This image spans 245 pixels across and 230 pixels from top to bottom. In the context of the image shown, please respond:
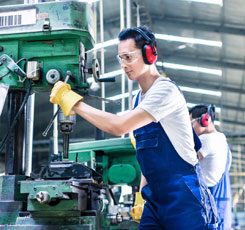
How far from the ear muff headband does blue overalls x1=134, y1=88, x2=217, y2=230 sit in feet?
0.67

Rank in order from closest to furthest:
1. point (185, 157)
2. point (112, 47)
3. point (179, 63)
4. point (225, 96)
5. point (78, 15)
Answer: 1. point (185, 157)
2. point (78, 15)
3. point (112, 47)
4. point (179, 63)
5. point (225, 96)

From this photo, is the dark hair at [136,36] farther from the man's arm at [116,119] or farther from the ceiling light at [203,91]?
the ceiling light at [203,91]

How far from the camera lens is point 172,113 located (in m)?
1.33

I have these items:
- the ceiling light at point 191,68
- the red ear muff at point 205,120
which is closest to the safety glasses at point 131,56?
the red ear muff at point 205,120

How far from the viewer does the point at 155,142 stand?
4.27 ft

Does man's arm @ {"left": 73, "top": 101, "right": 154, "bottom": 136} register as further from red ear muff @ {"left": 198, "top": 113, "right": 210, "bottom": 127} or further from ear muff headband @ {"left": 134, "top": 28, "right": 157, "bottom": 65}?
red ear muff @ {"left": 198, "top": 113, "right": 210, "bottom": 127}

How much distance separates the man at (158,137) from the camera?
124cm

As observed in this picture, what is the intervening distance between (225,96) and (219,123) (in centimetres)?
99

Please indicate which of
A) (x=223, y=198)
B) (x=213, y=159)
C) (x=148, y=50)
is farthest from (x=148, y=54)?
(x=223, y=198)

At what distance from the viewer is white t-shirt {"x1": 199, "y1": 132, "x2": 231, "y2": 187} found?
2.01 meters

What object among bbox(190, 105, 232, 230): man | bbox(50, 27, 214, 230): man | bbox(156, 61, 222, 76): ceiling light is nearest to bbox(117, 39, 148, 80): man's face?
bbox(50, 27, 214, 230): man

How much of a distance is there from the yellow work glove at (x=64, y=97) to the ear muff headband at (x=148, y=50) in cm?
25

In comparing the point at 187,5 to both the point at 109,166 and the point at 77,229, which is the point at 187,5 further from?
the point at 77,229

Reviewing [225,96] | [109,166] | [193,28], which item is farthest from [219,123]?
[109,166]
